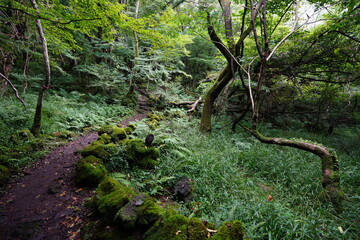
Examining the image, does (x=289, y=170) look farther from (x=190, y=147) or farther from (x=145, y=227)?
(x=145, y=227)

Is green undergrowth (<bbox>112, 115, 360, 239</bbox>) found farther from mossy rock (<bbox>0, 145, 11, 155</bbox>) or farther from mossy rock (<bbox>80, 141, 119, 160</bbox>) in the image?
mossy rock (<bbox>0, 145, 11, 155</bbox>)

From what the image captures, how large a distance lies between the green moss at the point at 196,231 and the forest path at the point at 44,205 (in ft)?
6.19

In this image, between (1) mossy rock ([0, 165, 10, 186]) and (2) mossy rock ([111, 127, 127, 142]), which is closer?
(1) mossy rock ([0, 165, 10, 186])

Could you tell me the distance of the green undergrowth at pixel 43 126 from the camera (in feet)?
15.5

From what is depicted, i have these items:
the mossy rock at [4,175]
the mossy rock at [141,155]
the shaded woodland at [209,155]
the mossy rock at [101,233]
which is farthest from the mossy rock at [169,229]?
the mossy rock at [4,175]

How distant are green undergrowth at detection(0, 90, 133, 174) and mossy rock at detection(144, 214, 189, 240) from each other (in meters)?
4.49

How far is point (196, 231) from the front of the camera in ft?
6.53

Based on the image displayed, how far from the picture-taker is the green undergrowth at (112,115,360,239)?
2.61 m

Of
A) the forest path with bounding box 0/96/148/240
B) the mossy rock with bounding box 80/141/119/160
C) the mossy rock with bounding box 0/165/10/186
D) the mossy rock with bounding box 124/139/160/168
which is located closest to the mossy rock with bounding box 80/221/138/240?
the forest path with bounding box 0/96/148/240

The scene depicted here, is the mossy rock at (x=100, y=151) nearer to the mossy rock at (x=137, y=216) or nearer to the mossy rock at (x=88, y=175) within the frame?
the mossy rock at (x=88, y=175)

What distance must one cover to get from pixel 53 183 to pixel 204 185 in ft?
12.1

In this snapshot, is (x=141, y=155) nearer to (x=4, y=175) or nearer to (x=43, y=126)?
(x=4, y=175)

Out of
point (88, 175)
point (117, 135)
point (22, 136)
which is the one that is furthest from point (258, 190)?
point (22, 136)

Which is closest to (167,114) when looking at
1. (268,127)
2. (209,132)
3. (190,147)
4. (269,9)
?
(209,132)
